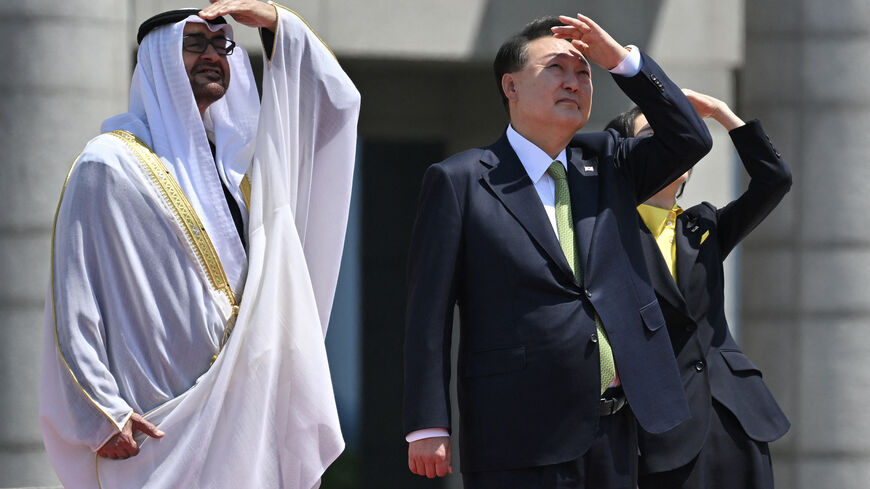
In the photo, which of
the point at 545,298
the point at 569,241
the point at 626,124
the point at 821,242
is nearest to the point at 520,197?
the point at 569,241

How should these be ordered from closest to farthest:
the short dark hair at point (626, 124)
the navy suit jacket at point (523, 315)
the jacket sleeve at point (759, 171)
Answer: the navy suit jacket at point (523, 315) → the jacket sleeve at point (759, 171) → the short dark hair at point (626, 124)

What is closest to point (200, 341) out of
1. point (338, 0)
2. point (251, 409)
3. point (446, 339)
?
point (251, 409)

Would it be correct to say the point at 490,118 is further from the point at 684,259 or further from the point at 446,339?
the point at 446,339

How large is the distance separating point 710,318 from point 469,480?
1.24 meters

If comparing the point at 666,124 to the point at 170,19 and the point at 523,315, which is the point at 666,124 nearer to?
the point at 523,315

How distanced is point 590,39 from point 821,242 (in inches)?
153

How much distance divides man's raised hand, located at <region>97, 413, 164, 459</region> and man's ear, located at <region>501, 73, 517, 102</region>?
1351 millimetres

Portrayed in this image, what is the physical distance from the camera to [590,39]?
3.93 m

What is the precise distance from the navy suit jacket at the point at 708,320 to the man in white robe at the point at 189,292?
1.14m

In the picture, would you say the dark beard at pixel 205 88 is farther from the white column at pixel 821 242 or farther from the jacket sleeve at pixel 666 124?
the white column at pixel 821 242

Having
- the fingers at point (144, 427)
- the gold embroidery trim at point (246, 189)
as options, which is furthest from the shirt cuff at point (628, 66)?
the fingers at point (144, 427)

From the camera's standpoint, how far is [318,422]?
4.02 metres

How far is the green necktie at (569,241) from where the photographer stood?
3.80m

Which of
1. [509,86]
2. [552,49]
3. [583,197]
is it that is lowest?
[583,197]
